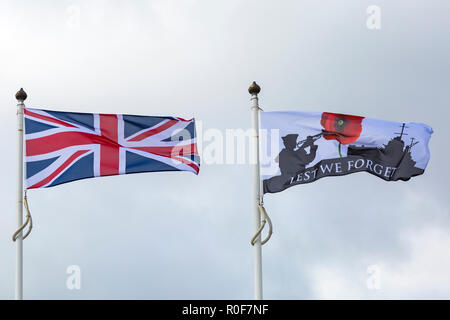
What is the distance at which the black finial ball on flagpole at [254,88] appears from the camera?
Result: 2422 centimetres

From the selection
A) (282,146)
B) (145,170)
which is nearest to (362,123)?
(282,146)

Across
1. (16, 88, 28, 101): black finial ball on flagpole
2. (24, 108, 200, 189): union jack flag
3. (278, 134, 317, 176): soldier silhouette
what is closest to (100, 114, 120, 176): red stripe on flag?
(24, 108, 200, 189): union jack flag

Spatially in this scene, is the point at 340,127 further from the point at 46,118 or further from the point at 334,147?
the point at 46,118

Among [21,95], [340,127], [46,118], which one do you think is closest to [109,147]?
[46,118]

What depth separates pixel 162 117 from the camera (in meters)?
26.0

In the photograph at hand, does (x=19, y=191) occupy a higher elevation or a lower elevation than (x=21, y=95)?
lower

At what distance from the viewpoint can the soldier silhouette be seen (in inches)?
A: 961

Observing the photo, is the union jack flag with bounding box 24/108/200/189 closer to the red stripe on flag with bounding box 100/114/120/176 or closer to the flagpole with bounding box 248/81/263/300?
the red stripe on flag with bounding box 100/114/120/176

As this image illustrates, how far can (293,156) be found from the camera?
24547 millimetres

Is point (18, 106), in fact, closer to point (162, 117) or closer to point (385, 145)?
point (162, 117)

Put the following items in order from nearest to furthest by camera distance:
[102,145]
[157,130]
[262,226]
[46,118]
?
[262,226] < [46,118] < [102,145] < [157,130]

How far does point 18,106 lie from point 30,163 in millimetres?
1836

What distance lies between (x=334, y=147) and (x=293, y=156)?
158cm

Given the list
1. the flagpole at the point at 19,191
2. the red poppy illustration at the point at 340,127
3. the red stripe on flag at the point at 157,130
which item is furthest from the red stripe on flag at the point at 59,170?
the red poppy illustration at the point at 340,127
